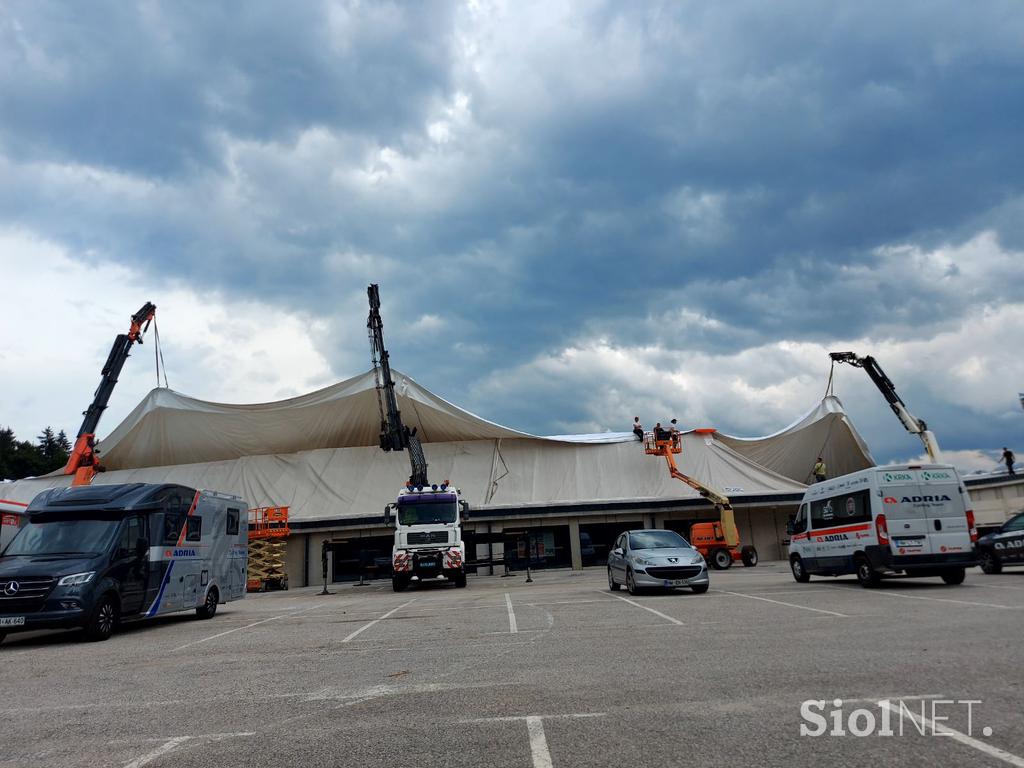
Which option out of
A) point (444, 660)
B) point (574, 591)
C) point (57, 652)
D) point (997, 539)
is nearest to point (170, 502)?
point (57, 652)

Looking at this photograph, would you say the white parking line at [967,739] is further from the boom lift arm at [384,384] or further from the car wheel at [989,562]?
the boom lift arm at [384,384]

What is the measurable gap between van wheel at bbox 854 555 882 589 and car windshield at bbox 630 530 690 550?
371 centimetres

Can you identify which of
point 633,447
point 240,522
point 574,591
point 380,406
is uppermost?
point 380,406

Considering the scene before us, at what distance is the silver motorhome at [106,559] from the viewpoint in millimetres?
11406

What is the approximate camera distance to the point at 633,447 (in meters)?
40.2

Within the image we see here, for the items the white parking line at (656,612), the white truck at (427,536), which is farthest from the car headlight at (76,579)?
the white truck at (427,536)

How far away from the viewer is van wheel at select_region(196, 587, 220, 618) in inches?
634

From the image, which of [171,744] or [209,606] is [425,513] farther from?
[171,744]

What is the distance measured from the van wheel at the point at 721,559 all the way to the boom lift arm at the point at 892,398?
14236 millimetres

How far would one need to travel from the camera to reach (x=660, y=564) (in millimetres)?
15484

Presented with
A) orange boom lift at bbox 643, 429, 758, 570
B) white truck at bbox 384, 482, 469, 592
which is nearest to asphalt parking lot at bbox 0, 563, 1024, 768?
white truck at bbox 384, 482, 469, 592

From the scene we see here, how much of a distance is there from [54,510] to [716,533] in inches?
996

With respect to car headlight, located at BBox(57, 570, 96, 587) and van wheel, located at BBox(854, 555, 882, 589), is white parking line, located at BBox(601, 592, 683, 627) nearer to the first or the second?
van wheel, located at BBox(854, 555, 882, 589)

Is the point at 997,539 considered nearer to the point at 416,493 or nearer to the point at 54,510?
the point at 416,493
